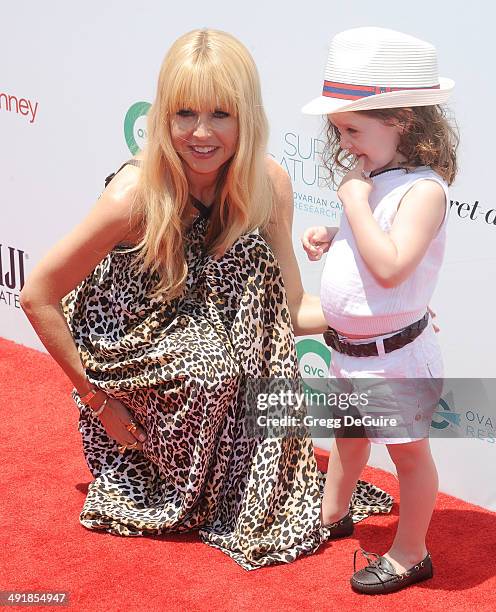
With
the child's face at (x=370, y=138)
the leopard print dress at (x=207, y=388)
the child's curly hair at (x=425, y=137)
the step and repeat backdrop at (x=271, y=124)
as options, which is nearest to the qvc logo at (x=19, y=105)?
the step and repeat backdrop at (x=271, y=124)

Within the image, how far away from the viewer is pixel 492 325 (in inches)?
116

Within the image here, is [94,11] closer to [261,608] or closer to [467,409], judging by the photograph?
[467,409]

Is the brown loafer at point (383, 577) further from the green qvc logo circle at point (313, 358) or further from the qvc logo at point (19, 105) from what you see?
the qvc logo at point (19, 105)

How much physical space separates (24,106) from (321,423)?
178 cm

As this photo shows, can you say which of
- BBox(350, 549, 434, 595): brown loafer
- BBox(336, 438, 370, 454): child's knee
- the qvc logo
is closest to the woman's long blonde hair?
BBox(336, 438, 370, 454): child's knee

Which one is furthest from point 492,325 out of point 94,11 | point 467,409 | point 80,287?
point 94,11

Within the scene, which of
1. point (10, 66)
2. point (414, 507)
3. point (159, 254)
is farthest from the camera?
point (10, 66)

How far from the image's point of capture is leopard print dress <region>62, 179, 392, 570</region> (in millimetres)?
2801

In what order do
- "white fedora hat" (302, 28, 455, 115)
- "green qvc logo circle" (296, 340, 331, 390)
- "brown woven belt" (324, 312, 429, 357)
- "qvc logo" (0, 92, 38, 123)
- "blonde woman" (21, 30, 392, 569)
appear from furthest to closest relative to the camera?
"qvc logo" (0, 92, 38, 123), "green qvc logo circle" (296, 340, 331, 390), "blonde woman" (21, 30, 392, 569), "brown woven belt" (324, 312, 429, 357), "white fedora hat" (302, 28, 455, 115)

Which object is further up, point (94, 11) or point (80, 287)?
point (94, 11)

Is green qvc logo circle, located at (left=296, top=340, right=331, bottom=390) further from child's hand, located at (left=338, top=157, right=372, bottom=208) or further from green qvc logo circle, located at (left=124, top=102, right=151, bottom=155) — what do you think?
child's hand, located at (left=338, top=157, right=372, bottom=208)

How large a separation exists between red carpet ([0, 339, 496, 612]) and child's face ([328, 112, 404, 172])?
1.10 meters

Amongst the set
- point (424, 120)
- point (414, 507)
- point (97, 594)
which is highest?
point (424, 120)

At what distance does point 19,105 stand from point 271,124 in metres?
1.32
